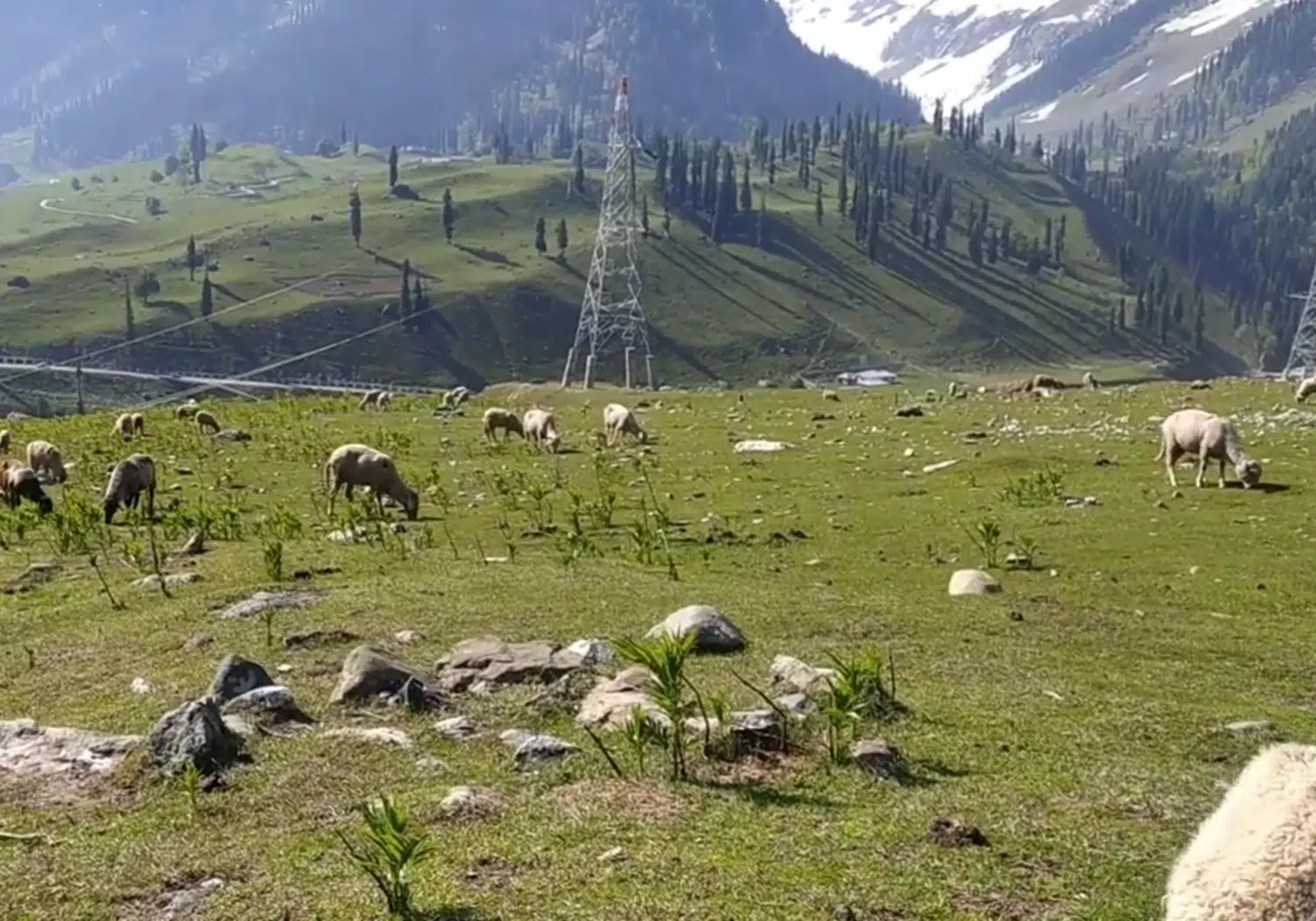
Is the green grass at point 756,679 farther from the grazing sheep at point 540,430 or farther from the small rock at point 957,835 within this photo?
the grazing sheep at point 540,430

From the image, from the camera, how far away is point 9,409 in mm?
182125

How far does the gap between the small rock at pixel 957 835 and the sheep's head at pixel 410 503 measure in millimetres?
21812

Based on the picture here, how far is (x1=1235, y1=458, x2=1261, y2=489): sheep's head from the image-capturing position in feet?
99.4

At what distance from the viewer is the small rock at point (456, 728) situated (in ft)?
40.8

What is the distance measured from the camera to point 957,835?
9695mm

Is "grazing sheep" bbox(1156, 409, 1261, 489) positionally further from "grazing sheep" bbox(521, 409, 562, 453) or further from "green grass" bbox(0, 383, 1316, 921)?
"grazing sheep" bbox(521, 409, 562, 453)

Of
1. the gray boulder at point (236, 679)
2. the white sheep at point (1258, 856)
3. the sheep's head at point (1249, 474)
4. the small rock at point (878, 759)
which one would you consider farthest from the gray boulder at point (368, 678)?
the sheep's head at point (1249, 474)

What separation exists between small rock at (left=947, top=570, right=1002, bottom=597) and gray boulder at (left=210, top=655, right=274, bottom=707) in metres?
11.0

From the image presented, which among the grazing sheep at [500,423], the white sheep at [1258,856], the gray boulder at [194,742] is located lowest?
the grazing sheep at [500,423]

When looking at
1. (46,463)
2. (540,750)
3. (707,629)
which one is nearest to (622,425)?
(46,463)

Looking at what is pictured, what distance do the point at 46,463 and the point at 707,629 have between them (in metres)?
26.4

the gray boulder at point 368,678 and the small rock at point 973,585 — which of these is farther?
the small rock at point 973,585

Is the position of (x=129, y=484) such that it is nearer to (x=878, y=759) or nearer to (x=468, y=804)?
(x=468, y=804)

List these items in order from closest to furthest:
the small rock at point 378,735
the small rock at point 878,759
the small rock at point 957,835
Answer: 1. the small rock at point 957,835
2. the small rock at point 878,759
3. the small rock at point 378,735
